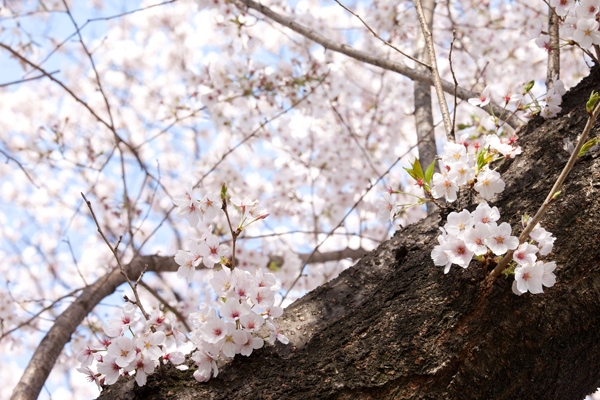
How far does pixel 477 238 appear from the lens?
901 millimetres

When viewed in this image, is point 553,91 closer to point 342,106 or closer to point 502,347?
point 502,347

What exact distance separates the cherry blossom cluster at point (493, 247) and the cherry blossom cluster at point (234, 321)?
42 cm

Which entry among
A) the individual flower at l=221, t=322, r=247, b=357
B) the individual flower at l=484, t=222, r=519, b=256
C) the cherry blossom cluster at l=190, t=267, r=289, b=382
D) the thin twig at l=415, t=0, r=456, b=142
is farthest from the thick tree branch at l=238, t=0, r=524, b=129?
the individual flower at l=221, t=322, r=247, b=357

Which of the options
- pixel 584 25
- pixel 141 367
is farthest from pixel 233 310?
pixel 584 25

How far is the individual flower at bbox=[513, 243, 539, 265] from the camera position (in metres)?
0.85

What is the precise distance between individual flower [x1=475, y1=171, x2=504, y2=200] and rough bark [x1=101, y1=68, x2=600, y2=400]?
0.20 feet

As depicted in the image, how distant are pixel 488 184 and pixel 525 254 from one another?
23 cm

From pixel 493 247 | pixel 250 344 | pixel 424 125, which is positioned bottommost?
pixel 493 247

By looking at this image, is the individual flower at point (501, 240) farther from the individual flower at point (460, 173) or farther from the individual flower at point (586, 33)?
the individual flower at point (586, 33)

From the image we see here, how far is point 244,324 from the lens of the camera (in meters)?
0.97

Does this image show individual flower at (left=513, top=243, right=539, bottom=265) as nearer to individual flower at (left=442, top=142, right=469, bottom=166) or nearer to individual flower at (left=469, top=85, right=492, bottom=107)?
individual flower at (left=442, top=142, right=469, bottom=166)

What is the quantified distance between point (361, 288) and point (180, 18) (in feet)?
28.5

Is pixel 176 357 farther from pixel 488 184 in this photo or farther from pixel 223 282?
pixel 488 184

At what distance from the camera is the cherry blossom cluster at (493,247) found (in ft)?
2.81
